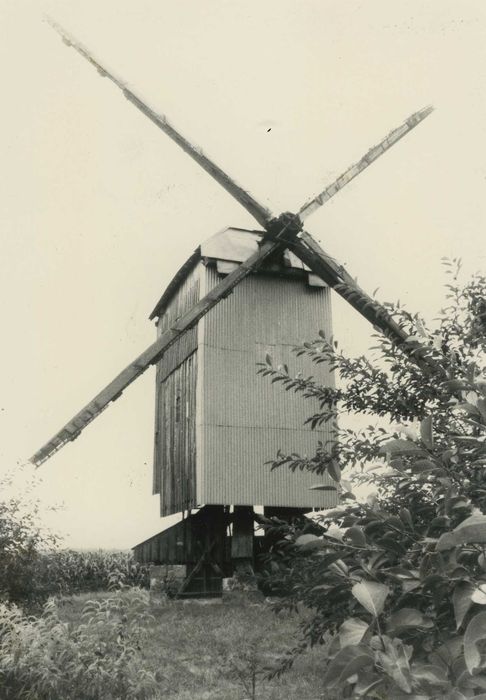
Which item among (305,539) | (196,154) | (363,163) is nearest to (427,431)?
(305,539)

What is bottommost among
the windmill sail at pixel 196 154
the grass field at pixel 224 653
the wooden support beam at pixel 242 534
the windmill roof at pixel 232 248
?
the grass field at pixel 224 653

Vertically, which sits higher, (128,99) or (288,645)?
(128,99)

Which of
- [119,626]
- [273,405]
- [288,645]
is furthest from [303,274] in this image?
[119,626]

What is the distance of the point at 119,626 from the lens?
614cm

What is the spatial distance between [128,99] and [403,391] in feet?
35.5

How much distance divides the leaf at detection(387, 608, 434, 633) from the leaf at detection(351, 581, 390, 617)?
0.09 m

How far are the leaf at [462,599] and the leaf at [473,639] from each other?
0.07m

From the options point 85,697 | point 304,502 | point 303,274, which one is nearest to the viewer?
point 85,697

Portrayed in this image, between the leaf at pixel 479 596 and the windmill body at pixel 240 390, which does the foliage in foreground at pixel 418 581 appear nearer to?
the leaf at pixel 479 596

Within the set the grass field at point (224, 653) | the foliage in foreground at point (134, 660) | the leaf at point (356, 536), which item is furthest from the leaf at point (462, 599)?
the grass field at point (224, 653)

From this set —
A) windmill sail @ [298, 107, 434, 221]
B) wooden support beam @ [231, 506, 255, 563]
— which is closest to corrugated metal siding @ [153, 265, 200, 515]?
wooden support beam @ [231, 506, 255, 563]

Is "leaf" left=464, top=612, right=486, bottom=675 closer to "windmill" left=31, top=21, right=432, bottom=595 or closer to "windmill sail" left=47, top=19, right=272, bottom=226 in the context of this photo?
"windmill" left=31, top=21, right=432, bottom=595

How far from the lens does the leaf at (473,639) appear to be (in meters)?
1.09

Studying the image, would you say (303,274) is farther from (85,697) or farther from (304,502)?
(85,697)
